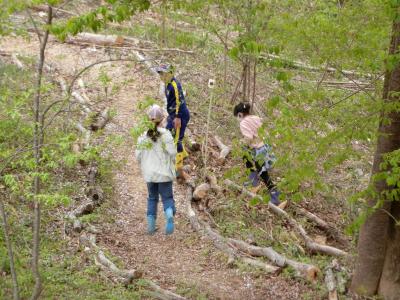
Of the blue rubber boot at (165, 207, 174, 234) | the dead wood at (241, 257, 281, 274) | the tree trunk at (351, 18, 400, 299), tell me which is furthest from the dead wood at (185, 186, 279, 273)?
the tree trunk at (351, 18, 400, 299)

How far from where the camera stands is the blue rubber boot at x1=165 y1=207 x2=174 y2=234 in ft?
25.5

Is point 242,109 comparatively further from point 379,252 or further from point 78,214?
point 379,252

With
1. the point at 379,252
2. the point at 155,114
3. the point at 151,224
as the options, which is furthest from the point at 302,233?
the point at 155,114

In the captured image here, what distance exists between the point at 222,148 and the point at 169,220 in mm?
3743

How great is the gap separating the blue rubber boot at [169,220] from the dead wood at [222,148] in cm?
317

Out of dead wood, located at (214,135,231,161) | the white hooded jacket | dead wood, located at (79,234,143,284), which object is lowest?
dead wood, located at (79,234,143,284)

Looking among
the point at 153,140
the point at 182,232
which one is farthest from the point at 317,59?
the point at 182,232

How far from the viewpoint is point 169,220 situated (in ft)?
25.8

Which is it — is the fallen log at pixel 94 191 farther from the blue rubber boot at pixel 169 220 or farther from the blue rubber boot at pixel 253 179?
the blue rubber boot at pixel 253 179

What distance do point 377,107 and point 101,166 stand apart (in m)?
4.45

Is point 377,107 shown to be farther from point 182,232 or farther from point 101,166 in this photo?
point 101,166

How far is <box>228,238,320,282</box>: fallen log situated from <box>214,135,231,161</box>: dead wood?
3.15 m

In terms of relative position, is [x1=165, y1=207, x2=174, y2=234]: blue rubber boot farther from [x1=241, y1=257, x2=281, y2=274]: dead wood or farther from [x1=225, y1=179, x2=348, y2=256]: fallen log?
[x1=225, y1=179, x2=348, y2=256]: fallen log

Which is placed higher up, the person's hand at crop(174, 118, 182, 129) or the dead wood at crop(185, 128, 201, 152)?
the person's hand at crop(174, 118, 182, 129)
